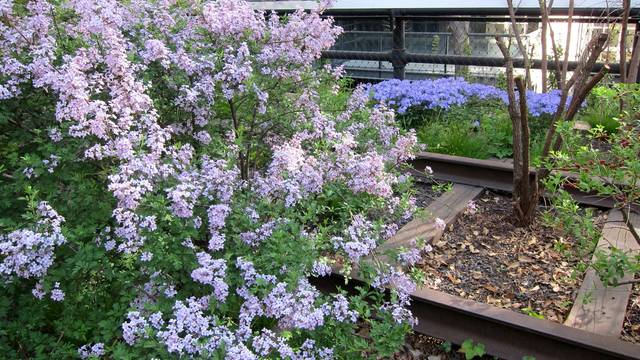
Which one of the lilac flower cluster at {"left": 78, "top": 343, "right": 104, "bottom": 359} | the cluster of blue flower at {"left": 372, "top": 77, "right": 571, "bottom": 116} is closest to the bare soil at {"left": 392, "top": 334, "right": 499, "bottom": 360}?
the lilac flower cluster at {"left": 78, "top": 343, "right": 104, "bottom": 359}

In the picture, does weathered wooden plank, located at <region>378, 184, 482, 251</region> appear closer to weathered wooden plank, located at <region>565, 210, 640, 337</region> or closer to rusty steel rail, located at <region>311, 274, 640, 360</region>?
rusty steel rail, located at <region>311, 274, 640, 360</region>

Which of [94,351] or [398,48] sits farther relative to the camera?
[398,48]

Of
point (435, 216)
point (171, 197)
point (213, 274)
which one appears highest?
point (171, 197)

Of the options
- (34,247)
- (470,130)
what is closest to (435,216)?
(470,130)

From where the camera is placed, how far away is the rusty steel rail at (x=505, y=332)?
2797mm

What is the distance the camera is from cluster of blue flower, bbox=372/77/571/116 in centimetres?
610

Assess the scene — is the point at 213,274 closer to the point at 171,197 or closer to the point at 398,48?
the point at 171,197

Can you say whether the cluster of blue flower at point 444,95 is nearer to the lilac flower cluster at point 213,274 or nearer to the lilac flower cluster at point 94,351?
the lilac flower cluster at point 213,274

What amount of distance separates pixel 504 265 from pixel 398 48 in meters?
4.88

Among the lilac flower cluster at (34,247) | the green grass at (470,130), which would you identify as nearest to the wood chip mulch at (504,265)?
the green grass at (470,130)

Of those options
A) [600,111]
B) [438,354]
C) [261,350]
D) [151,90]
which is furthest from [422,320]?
[600,111]

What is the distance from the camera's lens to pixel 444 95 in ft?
20.8

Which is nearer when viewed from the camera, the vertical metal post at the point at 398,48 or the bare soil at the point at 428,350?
the bare soil at the point at 428,350

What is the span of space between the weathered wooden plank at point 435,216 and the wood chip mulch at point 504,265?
3.7 inches
